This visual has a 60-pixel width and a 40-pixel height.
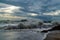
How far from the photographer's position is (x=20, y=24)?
196875mm
